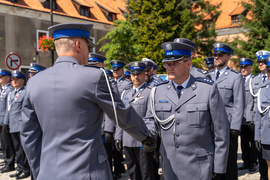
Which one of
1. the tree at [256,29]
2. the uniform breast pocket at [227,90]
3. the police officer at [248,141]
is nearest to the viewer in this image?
the uniform breast pocket at [227,90]

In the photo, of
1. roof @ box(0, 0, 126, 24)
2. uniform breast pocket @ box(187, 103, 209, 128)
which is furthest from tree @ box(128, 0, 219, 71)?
uniform breast pocket @ box(187, 103, 209, 128)

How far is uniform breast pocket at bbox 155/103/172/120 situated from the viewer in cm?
336

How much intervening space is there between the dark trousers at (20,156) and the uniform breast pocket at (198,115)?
16.6 ft

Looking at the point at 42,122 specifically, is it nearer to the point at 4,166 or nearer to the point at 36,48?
the point at 4,166

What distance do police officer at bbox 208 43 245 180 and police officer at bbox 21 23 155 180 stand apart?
10.2ft

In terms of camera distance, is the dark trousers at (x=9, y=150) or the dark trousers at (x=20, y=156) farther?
the dark trousers at (x=9, y=150)

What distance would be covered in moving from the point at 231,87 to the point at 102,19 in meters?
30.3

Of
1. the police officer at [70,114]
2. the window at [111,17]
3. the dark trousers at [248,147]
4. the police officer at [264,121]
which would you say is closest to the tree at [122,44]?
the window at [111,17]

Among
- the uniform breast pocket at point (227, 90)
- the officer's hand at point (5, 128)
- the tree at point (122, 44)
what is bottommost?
the officer's hand at point (5, 128)

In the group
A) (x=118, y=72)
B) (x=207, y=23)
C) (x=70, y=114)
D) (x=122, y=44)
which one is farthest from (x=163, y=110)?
(x=207, y=23)

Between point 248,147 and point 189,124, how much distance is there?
15.0ft

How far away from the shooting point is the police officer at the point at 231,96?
5.04 metres

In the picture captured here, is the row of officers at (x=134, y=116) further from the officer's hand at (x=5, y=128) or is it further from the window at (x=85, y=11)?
the window at (x=85, y=11)

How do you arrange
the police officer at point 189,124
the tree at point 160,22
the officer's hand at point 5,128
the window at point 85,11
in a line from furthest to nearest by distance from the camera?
the window at point 85,11 → the tree at point 160,22 → the officer's hand at point 5,128 → the police officer at point 189,124
